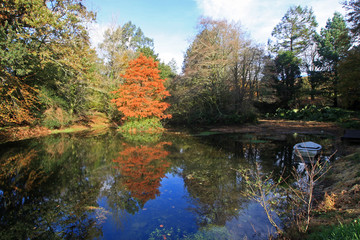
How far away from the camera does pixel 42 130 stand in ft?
55.4

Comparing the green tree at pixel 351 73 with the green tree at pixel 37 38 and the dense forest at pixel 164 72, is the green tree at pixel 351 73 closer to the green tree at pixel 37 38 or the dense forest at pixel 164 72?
the dense forest at pixel 164 72

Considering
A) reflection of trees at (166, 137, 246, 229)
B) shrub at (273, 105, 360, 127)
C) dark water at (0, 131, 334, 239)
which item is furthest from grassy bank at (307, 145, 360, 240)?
shrub at (273, 105, 360, 127)

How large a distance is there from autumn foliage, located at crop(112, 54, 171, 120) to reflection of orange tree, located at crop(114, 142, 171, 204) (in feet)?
23.7

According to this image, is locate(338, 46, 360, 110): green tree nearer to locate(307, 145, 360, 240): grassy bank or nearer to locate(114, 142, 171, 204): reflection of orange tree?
locate(307, 145, 360, 240): grassy bank

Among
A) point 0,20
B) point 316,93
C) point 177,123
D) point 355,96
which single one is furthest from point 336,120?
point 0,20

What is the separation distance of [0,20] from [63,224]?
12.2 metres

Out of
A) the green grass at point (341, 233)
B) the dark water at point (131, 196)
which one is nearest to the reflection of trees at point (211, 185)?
the dark water at point (131, 196)

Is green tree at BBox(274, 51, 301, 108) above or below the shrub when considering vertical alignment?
above

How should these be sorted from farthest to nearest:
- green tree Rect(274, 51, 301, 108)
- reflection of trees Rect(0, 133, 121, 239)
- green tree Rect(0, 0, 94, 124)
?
green tree Rect(274, 51, 301, 108)
green tree Rect(0, 0, 94, 124)
reflection of trees Rect(0, 133, 121, 239)

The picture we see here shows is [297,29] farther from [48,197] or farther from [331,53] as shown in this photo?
[48,197]

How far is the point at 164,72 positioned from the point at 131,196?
913 inches

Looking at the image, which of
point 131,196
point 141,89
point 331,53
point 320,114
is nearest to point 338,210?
point 131,196

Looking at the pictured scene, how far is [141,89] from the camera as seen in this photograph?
17.6 m

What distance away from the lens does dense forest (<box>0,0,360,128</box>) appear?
35.7 feet
